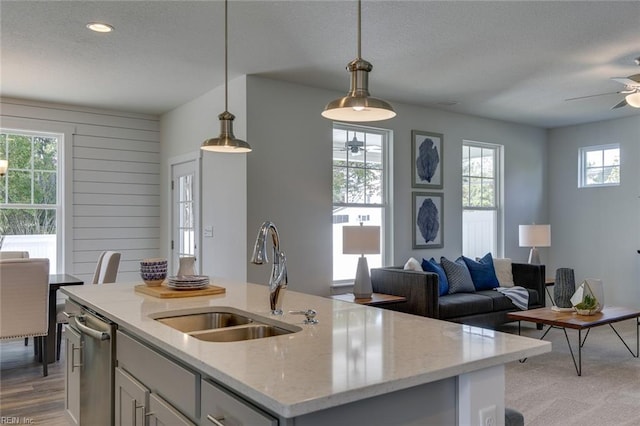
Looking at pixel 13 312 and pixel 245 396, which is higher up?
pixel 245 396

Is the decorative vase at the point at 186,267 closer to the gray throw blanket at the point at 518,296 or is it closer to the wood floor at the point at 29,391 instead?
the wood floor at the point at 29,391

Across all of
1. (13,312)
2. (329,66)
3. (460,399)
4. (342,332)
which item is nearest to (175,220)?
(13,312)

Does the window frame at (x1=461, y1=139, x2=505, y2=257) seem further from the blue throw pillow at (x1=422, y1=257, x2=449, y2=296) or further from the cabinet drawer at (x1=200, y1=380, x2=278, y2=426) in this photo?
the cabinet drawer at (x1=200, y1=380, x2=278, y2=426)

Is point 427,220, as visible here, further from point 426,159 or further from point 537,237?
point 537,237

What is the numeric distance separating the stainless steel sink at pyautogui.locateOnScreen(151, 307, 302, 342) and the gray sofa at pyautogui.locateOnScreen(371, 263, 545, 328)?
2.85 metres

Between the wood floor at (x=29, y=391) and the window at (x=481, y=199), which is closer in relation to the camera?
the wood floor at (x=29, y=391)

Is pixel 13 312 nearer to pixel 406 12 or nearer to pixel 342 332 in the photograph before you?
pixel 342 332

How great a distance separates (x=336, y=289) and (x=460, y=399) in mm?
4034

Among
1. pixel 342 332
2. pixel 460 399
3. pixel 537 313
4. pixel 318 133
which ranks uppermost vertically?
pixel 318 133

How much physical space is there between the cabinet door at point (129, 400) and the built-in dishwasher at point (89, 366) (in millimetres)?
91

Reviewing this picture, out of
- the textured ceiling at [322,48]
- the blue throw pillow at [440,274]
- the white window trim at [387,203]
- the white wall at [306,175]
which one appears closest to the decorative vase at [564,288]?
the blue throw pillow at [440,274]

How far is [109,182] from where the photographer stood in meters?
6.27

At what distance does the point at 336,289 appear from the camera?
17.7ft

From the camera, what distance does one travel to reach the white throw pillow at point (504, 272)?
6148mm
